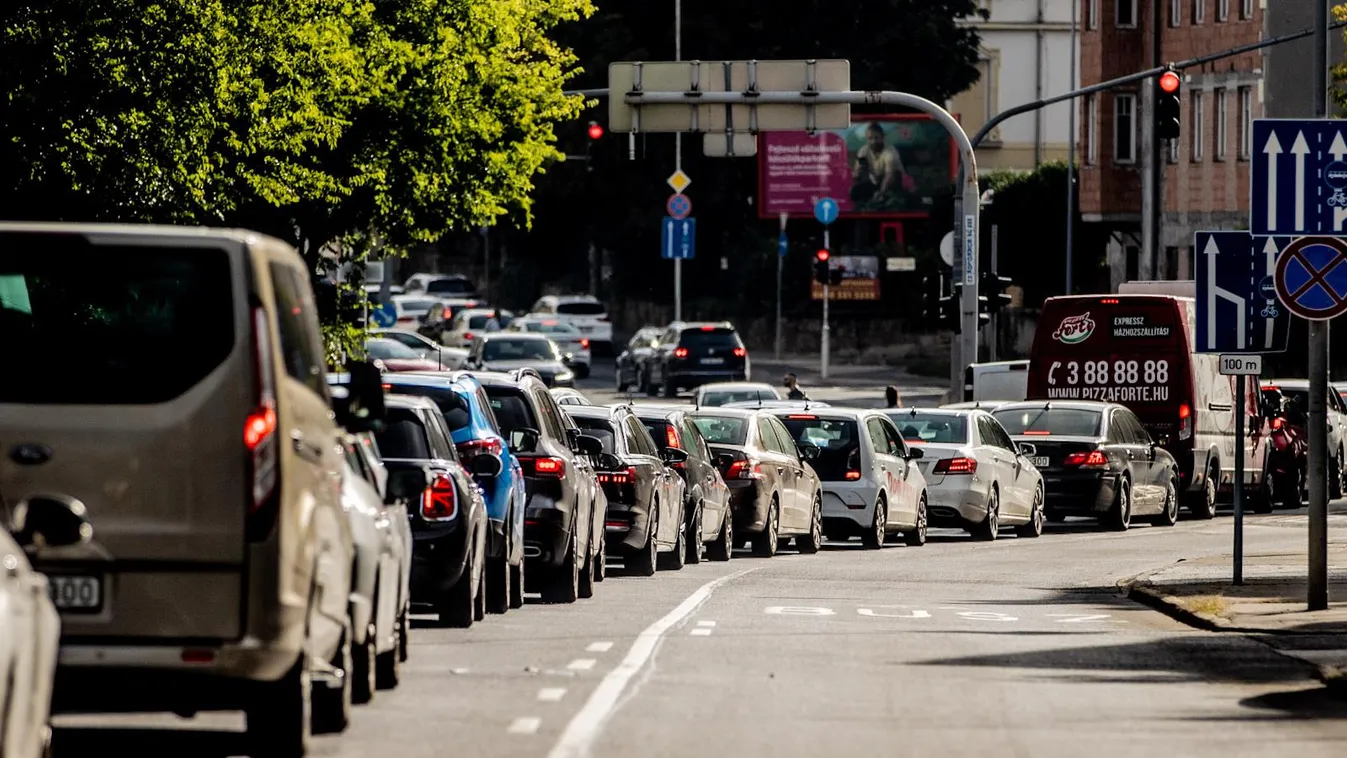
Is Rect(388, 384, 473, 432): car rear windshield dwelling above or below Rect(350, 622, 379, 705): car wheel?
→ above

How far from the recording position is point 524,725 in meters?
12.4

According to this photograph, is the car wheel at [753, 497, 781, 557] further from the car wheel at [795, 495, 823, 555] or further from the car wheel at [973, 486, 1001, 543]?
the car wheel at [973, 486, 1001, 543]

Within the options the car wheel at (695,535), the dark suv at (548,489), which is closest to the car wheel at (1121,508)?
the car wheel at (695,535)

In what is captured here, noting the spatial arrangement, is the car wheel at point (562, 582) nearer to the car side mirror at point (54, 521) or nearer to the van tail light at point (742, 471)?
the van tail light at point (742, 471)

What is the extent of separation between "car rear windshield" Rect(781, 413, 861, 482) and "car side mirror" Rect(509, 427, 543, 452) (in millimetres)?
10580

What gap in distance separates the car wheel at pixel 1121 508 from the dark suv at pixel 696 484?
784 cm

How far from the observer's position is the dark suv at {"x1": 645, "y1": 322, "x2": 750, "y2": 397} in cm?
6681

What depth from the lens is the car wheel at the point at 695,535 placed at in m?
27.2

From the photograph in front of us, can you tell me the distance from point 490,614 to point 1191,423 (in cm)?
1950

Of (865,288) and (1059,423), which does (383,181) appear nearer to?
(1059,423)

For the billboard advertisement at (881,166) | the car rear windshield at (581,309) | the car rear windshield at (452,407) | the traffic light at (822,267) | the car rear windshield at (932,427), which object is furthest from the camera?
the billboard advertisement at (881,166)

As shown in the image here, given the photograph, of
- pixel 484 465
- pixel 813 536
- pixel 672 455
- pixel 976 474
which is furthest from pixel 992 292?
pixel 484 465

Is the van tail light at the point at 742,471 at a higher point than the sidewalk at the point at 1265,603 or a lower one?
higher

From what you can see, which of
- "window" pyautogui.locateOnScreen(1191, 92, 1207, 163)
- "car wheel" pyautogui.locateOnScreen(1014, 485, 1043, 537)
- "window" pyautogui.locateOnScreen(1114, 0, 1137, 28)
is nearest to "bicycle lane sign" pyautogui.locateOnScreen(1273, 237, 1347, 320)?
"car wheel" pyautogui.locateOnScreen(1014, 485, 1043, 537)
